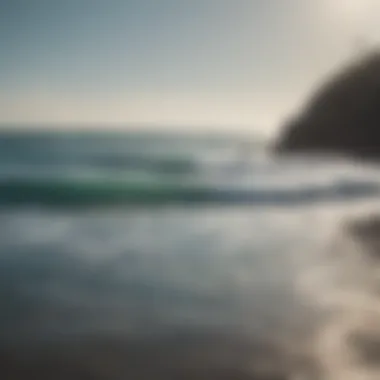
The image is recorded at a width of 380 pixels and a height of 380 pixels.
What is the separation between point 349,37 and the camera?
4.41 feet

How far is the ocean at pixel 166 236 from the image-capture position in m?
1.18

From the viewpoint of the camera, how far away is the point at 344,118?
1430mm

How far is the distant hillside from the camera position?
1351 mm

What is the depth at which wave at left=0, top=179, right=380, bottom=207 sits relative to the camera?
4.46 ft

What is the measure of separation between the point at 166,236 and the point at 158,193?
0.13 m

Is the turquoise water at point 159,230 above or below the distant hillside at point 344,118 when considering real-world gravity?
below

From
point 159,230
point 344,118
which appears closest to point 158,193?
point 159,230

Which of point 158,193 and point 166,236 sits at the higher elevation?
point 158,193

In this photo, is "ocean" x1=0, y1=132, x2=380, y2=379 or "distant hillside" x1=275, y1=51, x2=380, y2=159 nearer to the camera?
"ocean" x1=0, y1=132, x2=380, y2=379

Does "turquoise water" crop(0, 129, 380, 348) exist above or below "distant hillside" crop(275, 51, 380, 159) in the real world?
below

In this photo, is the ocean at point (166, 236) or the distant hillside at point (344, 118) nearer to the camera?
the ocean at point (166, 236)

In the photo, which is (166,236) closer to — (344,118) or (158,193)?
(158,193)

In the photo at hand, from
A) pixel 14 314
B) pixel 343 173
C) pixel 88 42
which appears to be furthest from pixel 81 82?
pixel 343 173

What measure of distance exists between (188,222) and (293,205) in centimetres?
26
